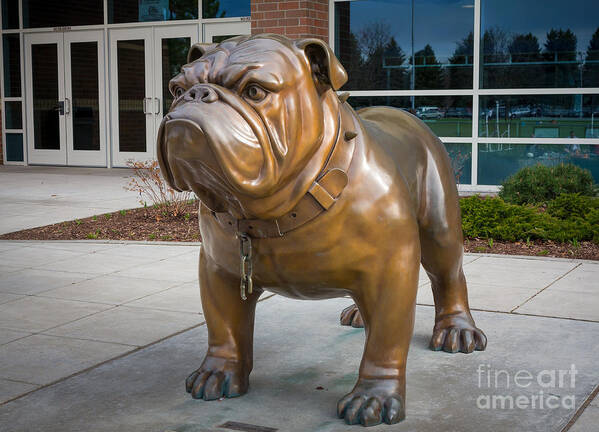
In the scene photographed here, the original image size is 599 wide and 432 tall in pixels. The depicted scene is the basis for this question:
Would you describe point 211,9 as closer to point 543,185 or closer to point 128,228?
point 128,228

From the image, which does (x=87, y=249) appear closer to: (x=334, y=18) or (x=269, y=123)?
(x=269, y=123)

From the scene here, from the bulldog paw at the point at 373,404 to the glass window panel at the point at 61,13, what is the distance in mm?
14999

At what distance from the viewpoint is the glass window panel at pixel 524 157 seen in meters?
11.7

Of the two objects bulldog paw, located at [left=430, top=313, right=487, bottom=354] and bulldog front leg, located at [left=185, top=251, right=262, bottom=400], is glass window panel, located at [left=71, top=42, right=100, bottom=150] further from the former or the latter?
bulldog front leg, located at [left=185, top=251, right=262, bottom=400]

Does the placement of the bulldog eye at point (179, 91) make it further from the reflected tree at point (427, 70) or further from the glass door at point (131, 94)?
the glass door at point (131, 94)

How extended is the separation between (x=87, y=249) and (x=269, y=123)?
5.20 metres

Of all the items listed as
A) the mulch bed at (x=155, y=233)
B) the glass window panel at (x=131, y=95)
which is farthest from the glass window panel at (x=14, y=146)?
the mulch bed at (x=155, y=233)

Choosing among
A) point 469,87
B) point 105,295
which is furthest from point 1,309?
point 469,87

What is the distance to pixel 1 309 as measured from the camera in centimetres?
516

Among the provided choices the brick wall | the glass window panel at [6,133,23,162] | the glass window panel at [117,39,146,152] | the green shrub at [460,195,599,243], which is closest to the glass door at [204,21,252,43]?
the glass window panel at [117,39,146,152]

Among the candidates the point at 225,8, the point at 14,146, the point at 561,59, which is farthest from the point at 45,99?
the point at 561,59

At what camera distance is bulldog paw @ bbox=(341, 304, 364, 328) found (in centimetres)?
464

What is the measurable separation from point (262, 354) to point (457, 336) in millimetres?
1048

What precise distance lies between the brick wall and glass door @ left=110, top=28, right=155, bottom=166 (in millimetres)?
4678
